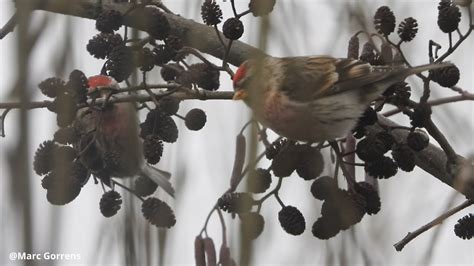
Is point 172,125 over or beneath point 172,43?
beneath

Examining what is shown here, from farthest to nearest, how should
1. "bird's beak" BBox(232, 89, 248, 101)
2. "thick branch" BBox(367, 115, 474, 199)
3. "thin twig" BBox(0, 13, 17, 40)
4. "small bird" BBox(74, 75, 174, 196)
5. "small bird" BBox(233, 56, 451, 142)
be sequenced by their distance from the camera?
"thick branch" BBox(367, 115, 474, 199)
"small bird" BBox(233, 56, 451, 142)
"small bird" BBox(74, 75, 174, 196)
"bird's beak" BBox(232, 89, 248, 101)
"thin twig" BBox(0, 13, 17, 40)

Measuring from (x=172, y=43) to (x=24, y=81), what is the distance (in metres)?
1.60

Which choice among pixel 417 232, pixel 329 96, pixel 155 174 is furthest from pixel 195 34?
pixel 417 232

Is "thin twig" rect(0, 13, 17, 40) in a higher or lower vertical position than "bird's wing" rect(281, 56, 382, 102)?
higher

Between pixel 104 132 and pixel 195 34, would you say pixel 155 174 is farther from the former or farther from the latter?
pixel 195 34

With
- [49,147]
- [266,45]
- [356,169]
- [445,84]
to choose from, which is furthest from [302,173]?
[266,45]

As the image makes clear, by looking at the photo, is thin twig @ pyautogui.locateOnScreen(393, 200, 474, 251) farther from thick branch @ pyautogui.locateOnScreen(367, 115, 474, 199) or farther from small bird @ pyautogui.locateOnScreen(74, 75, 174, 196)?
small bird @ pyautogui.locateOnScreen(74, 75, 174, 196)

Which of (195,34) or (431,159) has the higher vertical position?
(195,34)

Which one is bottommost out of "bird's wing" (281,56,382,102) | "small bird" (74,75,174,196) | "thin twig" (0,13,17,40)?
"small bird" (74,75,174,196)

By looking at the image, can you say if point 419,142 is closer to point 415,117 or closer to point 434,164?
point 415,117

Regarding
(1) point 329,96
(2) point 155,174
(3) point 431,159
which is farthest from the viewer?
(1) point 329,96

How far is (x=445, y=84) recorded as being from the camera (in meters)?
2.67

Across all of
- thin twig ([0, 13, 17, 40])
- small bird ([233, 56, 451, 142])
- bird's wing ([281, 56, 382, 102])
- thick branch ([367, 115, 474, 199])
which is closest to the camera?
thin twig ([0, 13, 17, 40])

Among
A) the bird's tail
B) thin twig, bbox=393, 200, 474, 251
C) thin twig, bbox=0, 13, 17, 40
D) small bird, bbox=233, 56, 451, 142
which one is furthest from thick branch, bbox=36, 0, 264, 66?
thin twig, bbox=393, 200, 474, 251
